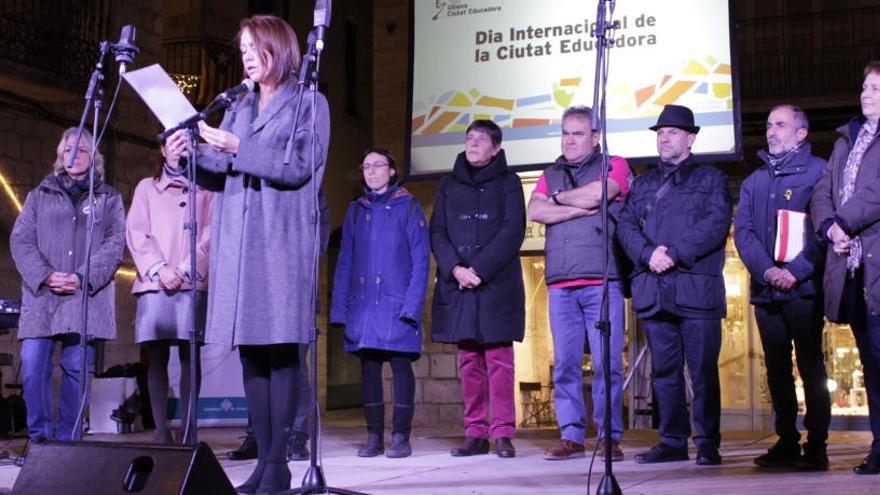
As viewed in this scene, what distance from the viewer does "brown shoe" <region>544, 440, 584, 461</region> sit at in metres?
5.04

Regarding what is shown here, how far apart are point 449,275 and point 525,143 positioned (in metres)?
2.48

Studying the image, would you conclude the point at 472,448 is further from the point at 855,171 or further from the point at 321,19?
the point at 321,19

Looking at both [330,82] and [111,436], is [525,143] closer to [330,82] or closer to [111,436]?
[111,436]

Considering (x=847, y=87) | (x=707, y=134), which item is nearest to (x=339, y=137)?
(x=847, y=87)

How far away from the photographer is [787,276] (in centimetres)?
479

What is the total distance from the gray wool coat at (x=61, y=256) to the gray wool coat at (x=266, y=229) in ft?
6.41

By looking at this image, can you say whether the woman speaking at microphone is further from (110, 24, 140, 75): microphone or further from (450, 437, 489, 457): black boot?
A: (450, 437, 489, 457): black boot

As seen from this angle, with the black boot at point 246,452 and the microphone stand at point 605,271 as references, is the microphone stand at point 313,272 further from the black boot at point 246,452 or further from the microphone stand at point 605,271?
the black boot at point 246,452

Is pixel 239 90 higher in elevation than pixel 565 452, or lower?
higher

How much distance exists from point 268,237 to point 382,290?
83.0 inches

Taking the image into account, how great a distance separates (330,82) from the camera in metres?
16.2

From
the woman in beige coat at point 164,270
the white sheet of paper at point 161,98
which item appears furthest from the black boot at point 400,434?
the white sheet of paper at point 161,98

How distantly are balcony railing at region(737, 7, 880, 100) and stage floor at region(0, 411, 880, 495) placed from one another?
20.4ft

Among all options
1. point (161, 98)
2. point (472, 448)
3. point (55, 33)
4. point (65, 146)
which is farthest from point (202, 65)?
point (161, 98)
